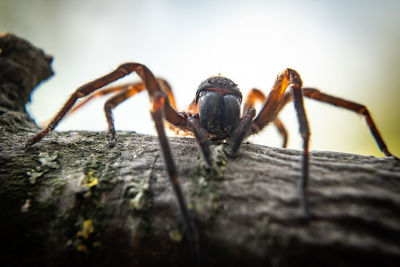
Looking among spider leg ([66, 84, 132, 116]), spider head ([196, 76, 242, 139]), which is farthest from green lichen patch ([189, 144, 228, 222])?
spider leg ([66, 84, 132, 116])

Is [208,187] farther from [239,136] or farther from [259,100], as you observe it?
[259,100]

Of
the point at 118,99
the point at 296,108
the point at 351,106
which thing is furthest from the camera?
the point at 118,99

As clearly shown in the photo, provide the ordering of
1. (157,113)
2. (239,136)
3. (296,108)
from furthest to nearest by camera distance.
Result: (239,136) → (296,108) → (157,113)

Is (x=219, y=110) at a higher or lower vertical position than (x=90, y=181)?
higher

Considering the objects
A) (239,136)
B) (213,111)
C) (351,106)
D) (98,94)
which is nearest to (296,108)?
(239,136)

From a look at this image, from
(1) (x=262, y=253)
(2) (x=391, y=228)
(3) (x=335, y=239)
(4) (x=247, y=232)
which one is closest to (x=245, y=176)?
(4) (x=247, y=232)

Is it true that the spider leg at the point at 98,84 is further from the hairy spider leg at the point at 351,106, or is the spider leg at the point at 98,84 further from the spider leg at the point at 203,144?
the hairy spider leg at the point at 351,106
